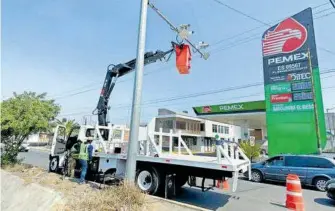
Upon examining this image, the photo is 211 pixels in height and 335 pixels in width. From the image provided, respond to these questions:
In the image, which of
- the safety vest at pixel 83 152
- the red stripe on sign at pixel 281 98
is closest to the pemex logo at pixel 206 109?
the red stripe on sign at pixel 281 98

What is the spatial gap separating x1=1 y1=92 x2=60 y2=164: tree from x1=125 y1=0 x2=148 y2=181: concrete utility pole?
889 cm

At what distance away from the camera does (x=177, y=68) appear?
879cm

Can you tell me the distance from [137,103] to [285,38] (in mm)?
14523

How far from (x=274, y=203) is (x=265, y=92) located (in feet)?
37.4

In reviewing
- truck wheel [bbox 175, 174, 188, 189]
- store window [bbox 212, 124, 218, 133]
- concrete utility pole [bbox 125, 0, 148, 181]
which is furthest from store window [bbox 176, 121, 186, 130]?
concrete utility pole [bbox 125, 0, 148, 181]

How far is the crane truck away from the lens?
7246mm

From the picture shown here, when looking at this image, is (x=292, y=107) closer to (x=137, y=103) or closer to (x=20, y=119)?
(x=137, y=103)

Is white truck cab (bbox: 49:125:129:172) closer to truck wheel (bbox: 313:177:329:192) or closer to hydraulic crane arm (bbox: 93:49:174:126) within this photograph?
hydraulic crane arm (bbox: 93:49:174:126)

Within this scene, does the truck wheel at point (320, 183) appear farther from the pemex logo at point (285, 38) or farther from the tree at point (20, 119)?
the tree at point (20, 119)

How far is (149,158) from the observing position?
27.2 feet

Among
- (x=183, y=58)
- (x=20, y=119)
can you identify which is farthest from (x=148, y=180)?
(x=20, y=119)

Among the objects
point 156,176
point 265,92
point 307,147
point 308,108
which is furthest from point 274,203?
point 265,92

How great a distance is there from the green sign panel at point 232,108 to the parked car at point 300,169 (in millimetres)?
22506

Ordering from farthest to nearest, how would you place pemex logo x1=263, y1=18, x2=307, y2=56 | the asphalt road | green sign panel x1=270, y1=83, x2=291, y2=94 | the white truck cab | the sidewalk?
green sign panel x1=270, y1=83, x2=291, y2=94 < pemex logo x1=263, y1=18, x2=307, y2=56 < the white truck cab < the asphalt road < the sidewalk
